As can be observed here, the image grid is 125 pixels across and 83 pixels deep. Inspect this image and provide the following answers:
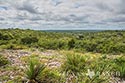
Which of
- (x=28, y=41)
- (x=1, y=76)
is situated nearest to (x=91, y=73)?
(x=1, y=76)

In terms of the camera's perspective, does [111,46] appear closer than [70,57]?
No

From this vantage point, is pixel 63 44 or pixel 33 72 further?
pixel 63 44

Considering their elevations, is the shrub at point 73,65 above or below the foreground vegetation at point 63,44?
above

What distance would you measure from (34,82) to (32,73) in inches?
10.8

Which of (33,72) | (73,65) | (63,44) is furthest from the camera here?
(63,44)

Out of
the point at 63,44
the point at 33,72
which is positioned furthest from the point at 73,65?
the point at 63,44

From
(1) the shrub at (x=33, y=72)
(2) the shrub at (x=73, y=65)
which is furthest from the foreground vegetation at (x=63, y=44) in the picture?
(1) the shrub at (x=33, y=72)

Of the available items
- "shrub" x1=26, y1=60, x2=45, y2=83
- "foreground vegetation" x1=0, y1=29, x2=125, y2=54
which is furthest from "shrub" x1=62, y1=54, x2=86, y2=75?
"foreground vegetation" x1=0, y1=29, x2=125, y2=54

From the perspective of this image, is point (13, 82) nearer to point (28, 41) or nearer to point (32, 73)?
point (32, 73)

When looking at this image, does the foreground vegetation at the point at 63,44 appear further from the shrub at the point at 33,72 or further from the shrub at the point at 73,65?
the shrub at the point at 33,72

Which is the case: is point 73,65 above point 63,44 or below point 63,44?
above

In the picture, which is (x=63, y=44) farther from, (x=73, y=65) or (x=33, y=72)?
(x=33, y=72)

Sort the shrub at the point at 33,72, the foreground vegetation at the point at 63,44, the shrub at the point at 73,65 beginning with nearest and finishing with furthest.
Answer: the shrub at the point at 33,72 < the shrub at the point at 73,65 < the foreground vegetation at the point at 63,44

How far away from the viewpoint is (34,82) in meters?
6.71
